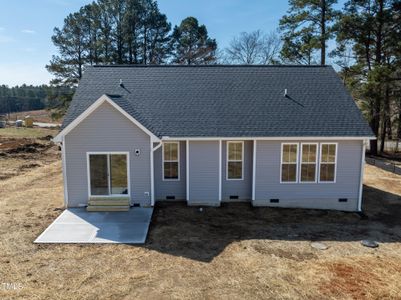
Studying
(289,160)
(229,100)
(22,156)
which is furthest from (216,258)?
(22,156)

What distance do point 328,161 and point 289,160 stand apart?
1.61 meters

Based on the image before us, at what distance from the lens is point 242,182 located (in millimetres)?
13727

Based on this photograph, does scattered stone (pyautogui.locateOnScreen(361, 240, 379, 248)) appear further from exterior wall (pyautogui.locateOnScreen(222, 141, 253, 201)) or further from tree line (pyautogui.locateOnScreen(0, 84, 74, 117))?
tree line (pyautogui.locateOnScreen(0, 84, 74, 117))

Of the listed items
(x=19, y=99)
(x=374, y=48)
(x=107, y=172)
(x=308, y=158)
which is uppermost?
(x=374, y=48)

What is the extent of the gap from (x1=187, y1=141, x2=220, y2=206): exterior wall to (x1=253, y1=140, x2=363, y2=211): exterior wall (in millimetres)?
1730

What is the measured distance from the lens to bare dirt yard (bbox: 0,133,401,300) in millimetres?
7336

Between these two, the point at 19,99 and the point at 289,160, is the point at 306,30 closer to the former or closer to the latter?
the point at 289,160

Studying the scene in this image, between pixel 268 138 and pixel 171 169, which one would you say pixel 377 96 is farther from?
pixel 171 169

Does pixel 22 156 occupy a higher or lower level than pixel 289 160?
lower

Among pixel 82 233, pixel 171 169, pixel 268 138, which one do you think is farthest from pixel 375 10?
pixel 82 233

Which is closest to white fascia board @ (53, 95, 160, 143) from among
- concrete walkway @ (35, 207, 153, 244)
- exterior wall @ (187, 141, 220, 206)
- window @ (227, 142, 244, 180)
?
exterior wall @ (187, 141, 220, 206)

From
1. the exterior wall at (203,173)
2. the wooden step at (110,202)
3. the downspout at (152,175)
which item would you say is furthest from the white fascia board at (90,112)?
the wooden step at (110,202)

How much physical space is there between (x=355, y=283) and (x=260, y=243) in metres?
2.94

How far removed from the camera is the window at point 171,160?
44.4 ft
